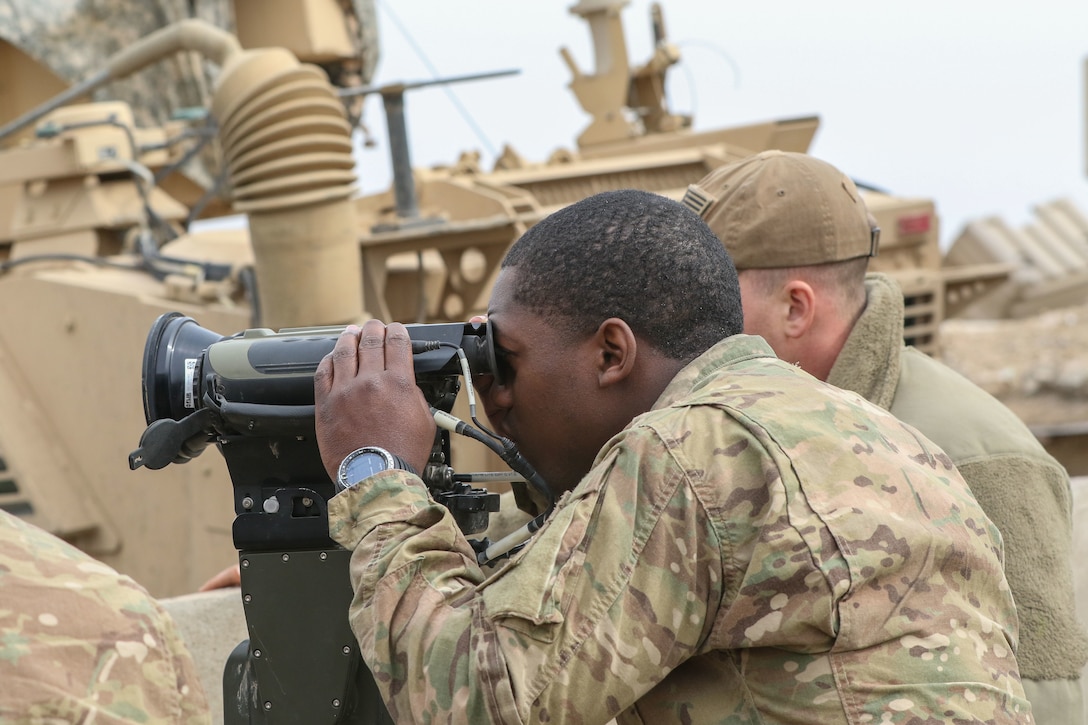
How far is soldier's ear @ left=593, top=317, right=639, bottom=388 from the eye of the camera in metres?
1.83

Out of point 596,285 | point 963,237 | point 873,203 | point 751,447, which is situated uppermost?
point 596,285

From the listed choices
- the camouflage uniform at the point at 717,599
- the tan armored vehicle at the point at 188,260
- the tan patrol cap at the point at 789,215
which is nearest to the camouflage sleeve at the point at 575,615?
the camouflage uniform at the point at 717,599

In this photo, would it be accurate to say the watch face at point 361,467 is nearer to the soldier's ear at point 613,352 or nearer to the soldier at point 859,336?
the soldier's ear at point 613,352

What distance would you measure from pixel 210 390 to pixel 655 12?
9.79 metres

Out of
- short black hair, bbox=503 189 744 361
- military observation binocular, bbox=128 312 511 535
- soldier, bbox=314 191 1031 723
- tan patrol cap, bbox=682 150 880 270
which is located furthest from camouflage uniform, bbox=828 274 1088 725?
military observation binocular, bbox=128 312 511 535

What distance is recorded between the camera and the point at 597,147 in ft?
33.4

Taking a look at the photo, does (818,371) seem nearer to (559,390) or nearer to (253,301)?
(559,390)

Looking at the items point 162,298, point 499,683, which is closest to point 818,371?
point 499,683

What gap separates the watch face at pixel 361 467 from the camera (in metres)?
1.77

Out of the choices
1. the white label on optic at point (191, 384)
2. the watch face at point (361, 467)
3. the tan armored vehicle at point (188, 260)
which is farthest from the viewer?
the tan armored vehicle at point (188, 260)

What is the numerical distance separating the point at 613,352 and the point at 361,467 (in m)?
0.37

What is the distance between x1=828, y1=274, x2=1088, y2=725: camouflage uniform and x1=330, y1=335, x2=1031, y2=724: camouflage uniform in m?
0.73

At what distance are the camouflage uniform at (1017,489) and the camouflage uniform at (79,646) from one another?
5.10ft

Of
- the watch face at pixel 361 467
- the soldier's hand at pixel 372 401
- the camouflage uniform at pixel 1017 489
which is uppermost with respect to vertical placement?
the soldier's hand at pixel 372 401
